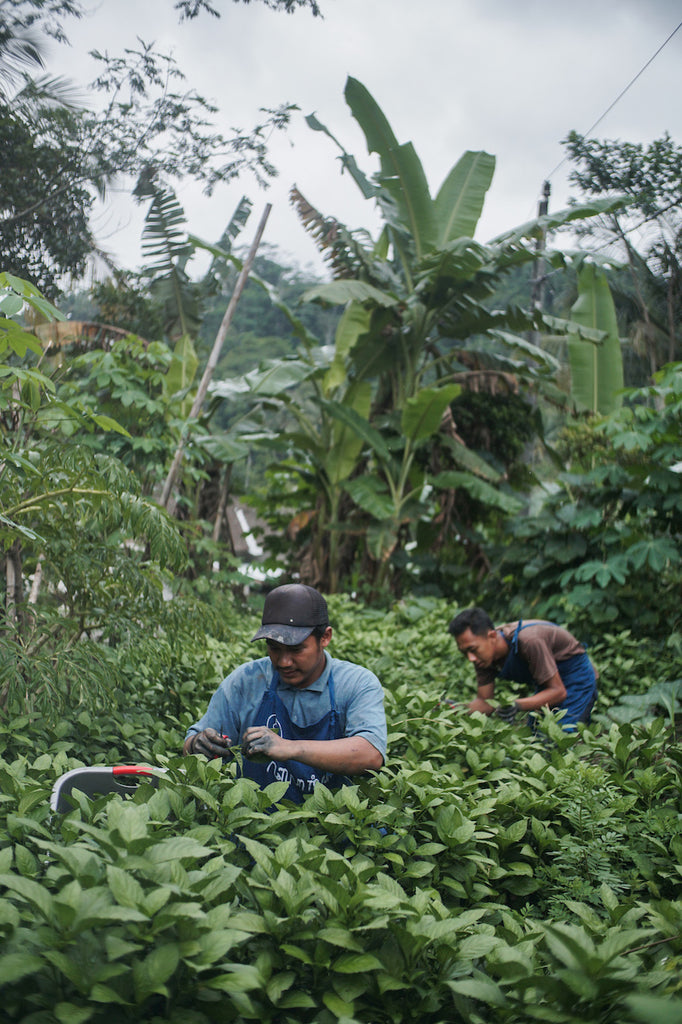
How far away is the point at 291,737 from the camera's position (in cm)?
→ 307

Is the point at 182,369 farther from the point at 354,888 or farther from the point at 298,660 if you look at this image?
the point at 354,888

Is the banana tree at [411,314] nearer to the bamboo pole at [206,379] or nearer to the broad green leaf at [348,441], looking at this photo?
the broad green leaf at [348,441]

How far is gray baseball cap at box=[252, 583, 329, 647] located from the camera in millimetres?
2928

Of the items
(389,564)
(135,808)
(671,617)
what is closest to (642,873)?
(135,808)

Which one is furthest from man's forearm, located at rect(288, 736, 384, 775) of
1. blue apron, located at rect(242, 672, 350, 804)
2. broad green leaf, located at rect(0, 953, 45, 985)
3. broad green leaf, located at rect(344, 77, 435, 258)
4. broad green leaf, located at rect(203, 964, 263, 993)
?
broad green leaf, located at rect(344, 77, 435, 258)

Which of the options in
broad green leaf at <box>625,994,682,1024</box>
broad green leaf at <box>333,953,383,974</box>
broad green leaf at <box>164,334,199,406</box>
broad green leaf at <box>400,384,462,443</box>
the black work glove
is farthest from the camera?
broad green leaf at <box>164,334,199,406</box>

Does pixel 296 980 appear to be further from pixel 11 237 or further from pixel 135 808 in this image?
pixel 11 237

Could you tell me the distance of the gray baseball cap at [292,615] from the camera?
2928 mm

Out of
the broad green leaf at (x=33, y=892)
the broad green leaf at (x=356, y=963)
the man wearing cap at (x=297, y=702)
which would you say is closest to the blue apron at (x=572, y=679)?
the man wearing cap at (x=297, y=702)

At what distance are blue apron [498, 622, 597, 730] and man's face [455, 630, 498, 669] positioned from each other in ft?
0.55

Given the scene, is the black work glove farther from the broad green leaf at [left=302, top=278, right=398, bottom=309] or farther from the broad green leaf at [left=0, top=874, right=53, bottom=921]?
the broad green leaf at [left=302, top=278, right=398, bottom=309]

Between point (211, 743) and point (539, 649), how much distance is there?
256cm

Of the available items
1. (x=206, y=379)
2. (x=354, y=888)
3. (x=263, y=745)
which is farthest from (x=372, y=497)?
(x=354, y=888)

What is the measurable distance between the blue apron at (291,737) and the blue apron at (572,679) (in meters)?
2.15
